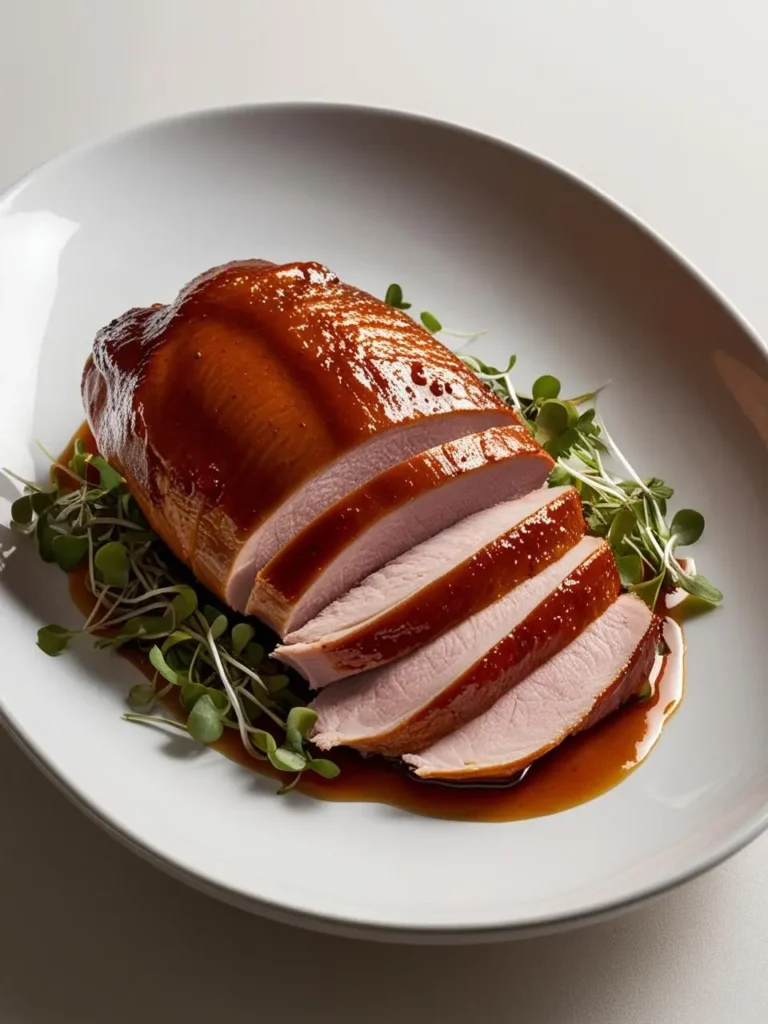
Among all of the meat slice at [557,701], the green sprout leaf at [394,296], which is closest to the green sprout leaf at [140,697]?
the meat slice at [557,701]

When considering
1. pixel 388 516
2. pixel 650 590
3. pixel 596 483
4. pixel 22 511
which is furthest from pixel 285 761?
pixel 596 483

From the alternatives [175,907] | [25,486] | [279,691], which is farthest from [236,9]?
[175,907]

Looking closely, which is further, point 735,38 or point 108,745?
point 735,38

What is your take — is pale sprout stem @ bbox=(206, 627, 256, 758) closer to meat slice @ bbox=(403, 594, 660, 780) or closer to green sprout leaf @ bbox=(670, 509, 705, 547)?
meat slice @ bbox=(403, 594, 660, 780)

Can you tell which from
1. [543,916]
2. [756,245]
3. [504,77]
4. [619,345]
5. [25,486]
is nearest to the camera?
[543,916]

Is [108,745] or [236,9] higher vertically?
[236,9]

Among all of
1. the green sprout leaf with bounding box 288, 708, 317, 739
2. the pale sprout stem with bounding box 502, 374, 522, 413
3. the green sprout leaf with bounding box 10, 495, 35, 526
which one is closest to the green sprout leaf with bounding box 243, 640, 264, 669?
the green sprout leaf with bounding box 288, 708, 317, 739

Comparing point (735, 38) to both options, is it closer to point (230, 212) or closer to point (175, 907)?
point (230, 212)
